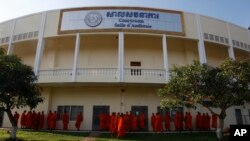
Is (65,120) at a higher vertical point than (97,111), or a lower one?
lower

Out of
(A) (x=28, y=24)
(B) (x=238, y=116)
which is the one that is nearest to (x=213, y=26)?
(B) (x=238, y=116)

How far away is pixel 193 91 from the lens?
10.7 metres

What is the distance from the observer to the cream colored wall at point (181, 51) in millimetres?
16984

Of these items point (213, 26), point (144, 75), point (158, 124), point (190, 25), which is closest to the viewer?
point (158, 124)

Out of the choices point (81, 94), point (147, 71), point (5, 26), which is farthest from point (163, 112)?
point (5, 26)

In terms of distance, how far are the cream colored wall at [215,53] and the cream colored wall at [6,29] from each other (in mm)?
12974

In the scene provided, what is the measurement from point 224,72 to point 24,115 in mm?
10916

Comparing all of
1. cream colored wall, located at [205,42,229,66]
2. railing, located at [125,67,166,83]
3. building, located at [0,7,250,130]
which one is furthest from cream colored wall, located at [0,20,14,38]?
cream colored wall, located at [205,42,229,66]

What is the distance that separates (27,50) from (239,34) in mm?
14524

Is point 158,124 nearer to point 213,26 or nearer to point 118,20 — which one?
point 118,20

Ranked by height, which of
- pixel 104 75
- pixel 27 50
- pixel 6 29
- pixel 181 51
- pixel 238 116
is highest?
pixel 6 29

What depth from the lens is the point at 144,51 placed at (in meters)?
16.9

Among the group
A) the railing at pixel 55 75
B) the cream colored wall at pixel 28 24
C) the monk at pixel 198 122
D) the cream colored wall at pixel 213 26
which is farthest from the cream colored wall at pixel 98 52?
the monk at pixel 198 122

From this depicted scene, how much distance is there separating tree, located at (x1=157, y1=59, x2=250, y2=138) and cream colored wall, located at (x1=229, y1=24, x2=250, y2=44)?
716 cm
